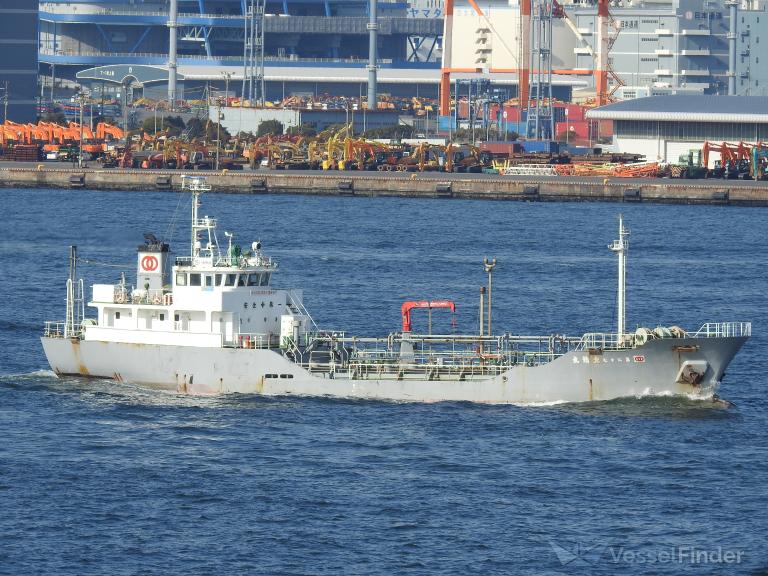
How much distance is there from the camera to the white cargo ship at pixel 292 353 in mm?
58875

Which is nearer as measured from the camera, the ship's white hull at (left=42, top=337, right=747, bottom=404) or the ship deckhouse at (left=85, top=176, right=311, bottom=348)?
the ship's white hull at (left=42, top=337, right=747, bottom=404)

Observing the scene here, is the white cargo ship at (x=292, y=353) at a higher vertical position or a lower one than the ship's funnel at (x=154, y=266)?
lower

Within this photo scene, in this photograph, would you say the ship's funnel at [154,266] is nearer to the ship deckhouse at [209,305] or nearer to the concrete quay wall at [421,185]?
the ship deckhouse at [209,305]

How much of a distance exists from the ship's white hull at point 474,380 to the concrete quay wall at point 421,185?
95.3 metres

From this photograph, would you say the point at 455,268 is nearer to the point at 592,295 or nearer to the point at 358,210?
→ the point at 592,295

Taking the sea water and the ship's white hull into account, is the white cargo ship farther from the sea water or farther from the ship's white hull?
the sea water

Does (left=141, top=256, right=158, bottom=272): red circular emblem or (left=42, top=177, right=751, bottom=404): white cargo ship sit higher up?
(left=141, top=256, right=158, bottom=272): red circular emblem

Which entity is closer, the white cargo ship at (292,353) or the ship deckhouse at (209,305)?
the white cargo ship at (292,353)

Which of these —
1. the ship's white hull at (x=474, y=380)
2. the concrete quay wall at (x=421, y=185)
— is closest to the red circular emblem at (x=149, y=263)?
the ship's white hull at (x=474, y=380)

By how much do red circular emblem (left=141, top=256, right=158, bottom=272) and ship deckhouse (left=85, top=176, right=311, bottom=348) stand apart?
36 mm

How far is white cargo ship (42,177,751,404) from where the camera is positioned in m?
58.9

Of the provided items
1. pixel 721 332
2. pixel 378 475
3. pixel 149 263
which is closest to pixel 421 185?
pixel 721 332

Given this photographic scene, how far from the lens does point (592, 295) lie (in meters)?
90.2

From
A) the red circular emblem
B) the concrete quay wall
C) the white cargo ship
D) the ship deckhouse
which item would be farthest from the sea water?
the concrete quay wall
